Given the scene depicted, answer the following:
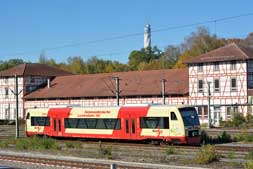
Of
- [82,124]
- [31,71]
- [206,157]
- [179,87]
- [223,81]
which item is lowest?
[206,157]

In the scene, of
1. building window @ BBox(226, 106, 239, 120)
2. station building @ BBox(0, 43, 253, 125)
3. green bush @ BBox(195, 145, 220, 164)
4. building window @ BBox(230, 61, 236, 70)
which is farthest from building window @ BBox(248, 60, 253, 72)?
green bush @ BBox(195, 145, 220, 164)

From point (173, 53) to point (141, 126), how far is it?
75814mm

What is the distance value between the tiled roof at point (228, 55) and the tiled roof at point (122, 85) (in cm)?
395

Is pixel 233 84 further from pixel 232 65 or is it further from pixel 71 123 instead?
pixel 71 123

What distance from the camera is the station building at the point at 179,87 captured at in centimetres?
5338

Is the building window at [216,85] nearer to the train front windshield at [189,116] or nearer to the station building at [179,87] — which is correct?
the station building at [179,87]

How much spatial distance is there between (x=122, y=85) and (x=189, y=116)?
35020 mm

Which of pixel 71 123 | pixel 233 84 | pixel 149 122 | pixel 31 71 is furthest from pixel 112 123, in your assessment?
pixel 31 71

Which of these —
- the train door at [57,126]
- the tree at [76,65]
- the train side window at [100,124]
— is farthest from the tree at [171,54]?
the train side window at [100,124]

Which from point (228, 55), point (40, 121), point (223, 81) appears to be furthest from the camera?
point (223, 81)

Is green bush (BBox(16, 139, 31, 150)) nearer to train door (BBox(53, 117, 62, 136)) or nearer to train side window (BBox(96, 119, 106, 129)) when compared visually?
train side window (BBox(96, 119, 106, 129))

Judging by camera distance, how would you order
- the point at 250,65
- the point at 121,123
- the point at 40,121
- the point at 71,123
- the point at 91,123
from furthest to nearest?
the point at 250,65
the point at 40,121
the point at 71,123
the point at 91,123
the point at 121,123

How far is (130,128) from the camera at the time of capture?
30.7 metres

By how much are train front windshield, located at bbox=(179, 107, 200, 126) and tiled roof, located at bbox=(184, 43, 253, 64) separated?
25.0 metres
